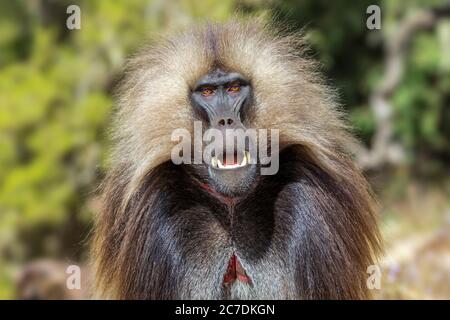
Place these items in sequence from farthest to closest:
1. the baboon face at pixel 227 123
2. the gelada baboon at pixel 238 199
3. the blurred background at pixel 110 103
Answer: the blurred background at pixel 110 103, the gelada baboon at pixel 238 199, the baboon face at pixel 227 123

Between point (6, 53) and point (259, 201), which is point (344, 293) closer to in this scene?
point (259, 201)

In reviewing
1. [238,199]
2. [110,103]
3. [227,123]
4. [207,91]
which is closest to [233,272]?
[238,199]

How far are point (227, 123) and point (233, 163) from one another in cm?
22

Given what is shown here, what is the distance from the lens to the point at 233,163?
4.46m

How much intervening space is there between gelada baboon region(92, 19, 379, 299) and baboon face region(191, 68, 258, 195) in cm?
1

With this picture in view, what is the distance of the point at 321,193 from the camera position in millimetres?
4730

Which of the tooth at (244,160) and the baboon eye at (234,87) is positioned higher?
the baboon eye at (234,87)

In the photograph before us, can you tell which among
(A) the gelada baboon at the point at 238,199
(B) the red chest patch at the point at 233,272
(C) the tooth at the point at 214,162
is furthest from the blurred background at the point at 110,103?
(C) the tooth at the point at 214,162

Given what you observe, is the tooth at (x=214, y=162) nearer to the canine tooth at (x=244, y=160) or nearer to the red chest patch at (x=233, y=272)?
the canine tooth at (x=244, y=160)

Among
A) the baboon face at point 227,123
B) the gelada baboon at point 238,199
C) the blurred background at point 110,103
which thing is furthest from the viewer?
the blurred background at point 110,103

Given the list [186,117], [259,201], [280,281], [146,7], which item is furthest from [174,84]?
[146,7]

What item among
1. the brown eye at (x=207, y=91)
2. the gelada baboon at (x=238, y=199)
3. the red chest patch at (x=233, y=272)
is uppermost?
the brown eye at (x=207, y=91)

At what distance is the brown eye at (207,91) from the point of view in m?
4.72

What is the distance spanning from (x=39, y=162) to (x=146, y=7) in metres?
2.73
